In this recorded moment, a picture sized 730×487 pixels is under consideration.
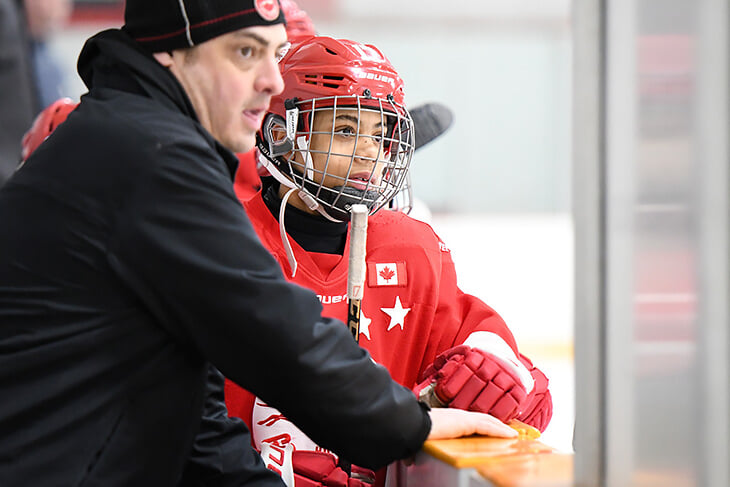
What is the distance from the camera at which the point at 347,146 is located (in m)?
1.87

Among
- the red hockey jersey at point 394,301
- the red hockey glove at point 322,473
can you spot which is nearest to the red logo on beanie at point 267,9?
the red hockey jersey at point 394,301

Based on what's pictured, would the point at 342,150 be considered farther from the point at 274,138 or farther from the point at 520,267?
the point at 520,267

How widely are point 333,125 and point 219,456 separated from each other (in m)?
0.67

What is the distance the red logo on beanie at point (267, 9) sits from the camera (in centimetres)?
132

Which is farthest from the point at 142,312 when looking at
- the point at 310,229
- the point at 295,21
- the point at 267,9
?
the point at 295,21

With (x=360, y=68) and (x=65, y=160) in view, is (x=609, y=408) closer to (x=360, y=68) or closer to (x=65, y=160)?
(x=65, y=160)

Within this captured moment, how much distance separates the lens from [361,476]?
5.56 ft

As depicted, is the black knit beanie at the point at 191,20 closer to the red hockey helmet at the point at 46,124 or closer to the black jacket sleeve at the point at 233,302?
the black jacket sleeve at the point at 233,302

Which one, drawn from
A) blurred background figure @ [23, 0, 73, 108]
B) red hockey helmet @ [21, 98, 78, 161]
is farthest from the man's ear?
blurred background figure @ [23, 0, 73, 108]

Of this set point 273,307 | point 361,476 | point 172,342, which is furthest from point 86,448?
point 361,476

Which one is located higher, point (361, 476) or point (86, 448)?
point (86, 448)

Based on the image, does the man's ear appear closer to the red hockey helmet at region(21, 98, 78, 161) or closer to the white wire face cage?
the white wire face cage

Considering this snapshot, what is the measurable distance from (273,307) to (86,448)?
32 cm

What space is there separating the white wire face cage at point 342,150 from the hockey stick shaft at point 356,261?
172mm
